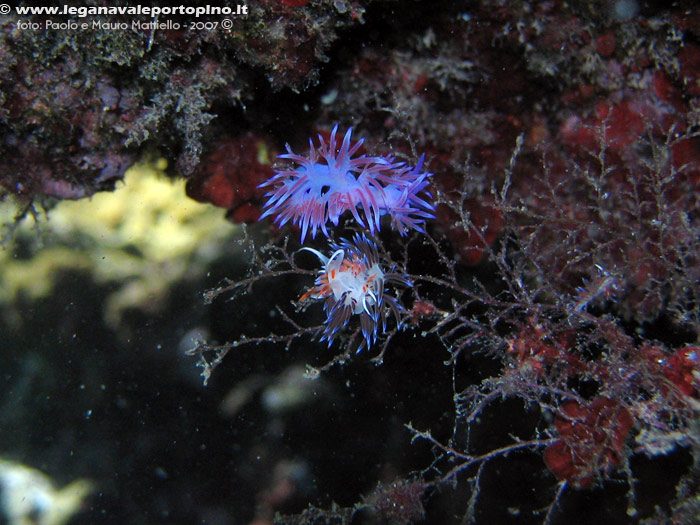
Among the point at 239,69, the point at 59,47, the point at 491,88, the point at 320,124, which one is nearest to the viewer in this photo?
the point at 59,47

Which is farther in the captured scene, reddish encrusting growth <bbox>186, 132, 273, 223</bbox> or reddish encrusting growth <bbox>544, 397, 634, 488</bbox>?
reddish encrusting growth <bbox>186, 132, 273, 223</bbox>

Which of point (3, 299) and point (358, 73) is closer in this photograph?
point (358, 73)

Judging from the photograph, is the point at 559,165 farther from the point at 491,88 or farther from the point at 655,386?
the point at 655,386

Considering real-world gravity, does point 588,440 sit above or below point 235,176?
below

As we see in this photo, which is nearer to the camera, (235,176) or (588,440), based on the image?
(588,440)

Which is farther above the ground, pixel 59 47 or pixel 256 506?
pixel 59 47

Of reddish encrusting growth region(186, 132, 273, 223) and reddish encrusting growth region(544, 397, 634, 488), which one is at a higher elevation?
reddish encrusting growth region(186, 132, 273, 223)

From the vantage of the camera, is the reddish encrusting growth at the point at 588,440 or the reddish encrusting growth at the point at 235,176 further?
the reddish encrusting growth at the point at 235,176

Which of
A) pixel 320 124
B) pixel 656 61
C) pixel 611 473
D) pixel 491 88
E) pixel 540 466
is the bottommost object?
pixel 611 473

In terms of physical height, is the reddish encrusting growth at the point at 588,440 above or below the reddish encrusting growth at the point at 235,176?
below

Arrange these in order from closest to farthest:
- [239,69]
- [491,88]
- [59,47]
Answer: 1. [59,47]
2. [239,69]
3. [491,88]

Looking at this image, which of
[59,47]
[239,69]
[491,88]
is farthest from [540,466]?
[59,47]
